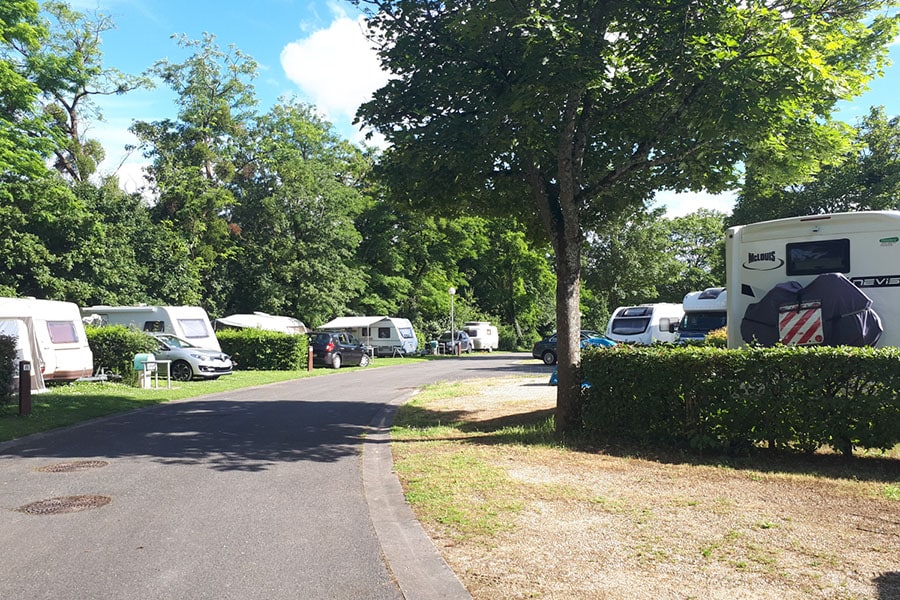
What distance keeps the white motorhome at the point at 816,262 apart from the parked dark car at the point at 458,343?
3367cm

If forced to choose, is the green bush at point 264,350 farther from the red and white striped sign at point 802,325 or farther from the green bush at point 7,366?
the red and white striped sign at point 802,325

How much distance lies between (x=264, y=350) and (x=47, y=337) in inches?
396

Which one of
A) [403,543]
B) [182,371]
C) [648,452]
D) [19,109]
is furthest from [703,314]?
[19,109]

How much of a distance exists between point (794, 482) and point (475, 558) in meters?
3.59

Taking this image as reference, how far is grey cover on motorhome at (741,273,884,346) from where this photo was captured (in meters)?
8.12

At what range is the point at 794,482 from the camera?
6305mm

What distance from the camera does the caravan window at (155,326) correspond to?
21.5 meters

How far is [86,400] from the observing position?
13.7 m

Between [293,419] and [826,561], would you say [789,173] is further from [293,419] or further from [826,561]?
[293,419]

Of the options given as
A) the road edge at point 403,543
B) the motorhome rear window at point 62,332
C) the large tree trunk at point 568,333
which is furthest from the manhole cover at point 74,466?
the motorhome rear window at point 62,332

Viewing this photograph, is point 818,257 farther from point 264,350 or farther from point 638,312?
point 264,350

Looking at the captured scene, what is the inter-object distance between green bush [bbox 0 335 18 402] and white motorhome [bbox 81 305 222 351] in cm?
749

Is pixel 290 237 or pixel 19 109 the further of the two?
pixel 290 237

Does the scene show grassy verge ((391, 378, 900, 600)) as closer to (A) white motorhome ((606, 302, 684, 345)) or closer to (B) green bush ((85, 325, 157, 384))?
(B) green bush ((85, 325, 157, 384))
